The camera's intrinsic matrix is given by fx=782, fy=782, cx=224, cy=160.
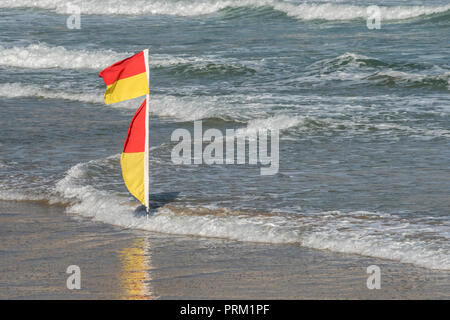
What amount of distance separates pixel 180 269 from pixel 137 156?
5.36ft

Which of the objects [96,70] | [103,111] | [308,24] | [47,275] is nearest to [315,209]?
[47,275]

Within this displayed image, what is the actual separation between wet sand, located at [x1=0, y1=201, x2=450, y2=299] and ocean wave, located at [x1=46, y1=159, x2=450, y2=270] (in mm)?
166

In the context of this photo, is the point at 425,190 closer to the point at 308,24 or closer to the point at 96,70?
the point at 96,70

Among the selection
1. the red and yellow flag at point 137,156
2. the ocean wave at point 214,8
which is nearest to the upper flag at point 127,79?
the red and yellow flag at point 137,156

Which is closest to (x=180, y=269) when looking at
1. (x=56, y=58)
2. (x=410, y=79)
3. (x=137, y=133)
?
(x=137, y=133)

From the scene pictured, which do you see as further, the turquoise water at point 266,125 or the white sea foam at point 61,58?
the white sea foam at point 61,58

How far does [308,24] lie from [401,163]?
20029 mm

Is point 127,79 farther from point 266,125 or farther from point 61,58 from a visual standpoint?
point 61,58

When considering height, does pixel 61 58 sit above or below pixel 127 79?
below

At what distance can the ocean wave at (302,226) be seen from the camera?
22.5 feet

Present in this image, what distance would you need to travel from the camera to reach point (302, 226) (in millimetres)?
7578

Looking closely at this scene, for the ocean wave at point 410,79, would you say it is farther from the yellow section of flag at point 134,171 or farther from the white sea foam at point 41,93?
the yellow section of flag at point 134,171

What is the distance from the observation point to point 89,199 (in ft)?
28.7

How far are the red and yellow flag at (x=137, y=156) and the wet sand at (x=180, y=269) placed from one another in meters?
0.46
